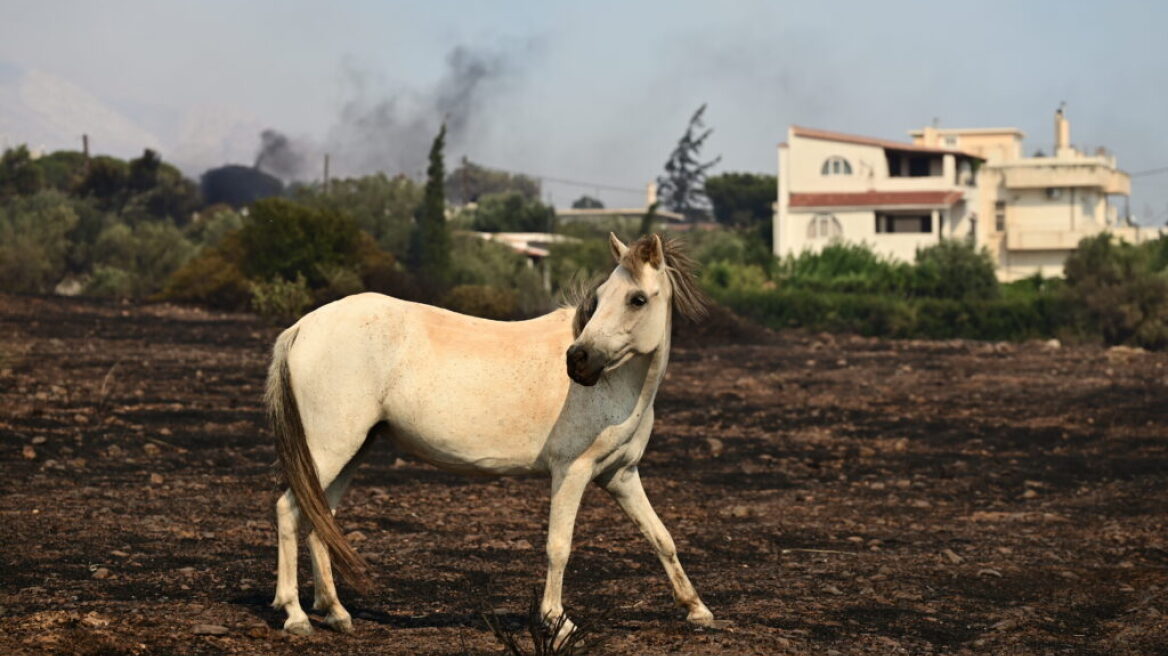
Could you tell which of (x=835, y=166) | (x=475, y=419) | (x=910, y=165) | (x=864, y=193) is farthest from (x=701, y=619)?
(x=910, y=165)

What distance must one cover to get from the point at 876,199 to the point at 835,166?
9.98 feet

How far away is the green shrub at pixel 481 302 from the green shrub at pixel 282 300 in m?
3.84

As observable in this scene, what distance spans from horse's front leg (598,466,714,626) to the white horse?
11mm

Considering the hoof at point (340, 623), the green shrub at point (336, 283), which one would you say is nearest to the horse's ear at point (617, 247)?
the hoof at point (340, 623)

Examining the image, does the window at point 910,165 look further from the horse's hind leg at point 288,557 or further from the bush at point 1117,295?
the horse's hind leg at point 288,557

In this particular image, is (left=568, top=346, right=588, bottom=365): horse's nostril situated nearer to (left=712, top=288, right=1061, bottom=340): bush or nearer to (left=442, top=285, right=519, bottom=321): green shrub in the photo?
(left=442, top=285, right=519, bottom=321): green shrub

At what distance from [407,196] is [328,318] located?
50.6m

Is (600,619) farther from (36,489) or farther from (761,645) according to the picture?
(36,489)

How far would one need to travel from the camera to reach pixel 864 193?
68938 millimetres

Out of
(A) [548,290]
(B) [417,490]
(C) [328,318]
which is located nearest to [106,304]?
(A) [548,290]

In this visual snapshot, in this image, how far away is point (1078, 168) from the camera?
76375 mm

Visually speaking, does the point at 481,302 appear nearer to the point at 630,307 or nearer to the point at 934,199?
the point at 630,307

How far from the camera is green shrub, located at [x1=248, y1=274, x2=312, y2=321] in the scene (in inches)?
1183

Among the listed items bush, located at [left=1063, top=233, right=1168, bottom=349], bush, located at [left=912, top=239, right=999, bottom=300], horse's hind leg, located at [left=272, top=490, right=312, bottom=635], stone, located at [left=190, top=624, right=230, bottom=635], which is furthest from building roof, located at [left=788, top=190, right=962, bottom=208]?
stone, located at [left=190, top=624, right=230, bottom=635]
